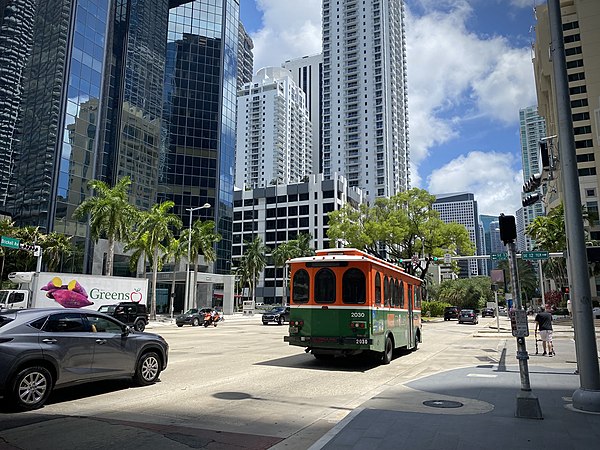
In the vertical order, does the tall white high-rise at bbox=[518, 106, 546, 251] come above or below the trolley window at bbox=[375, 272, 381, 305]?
above

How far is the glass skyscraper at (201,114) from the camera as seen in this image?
261 feet

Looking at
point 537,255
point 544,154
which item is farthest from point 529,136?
point 544,154

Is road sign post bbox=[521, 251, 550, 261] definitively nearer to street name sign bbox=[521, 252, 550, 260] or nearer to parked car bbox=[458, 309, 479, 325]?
street name sign bbox=[521, 252, 550, 260]

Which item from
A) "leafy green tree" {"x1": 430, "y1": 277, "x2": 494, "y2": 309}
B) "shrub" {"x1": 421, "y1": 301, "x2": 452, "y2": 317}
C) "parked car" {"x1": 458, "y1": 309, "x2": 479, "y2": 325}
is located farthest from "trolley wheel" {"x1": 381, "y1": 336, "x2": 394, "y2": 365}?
"leafy green tree" {"x1": 430, "y1": 277, "x2": 494, "y2": 309}

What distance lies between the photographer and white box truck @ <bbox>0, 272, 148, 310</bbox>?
96.8 ft

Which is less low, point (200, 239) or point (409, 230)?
point (409, 230)

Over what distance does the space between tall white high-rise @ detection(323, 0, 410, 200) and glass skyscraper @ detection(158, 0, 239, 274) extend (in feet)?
241

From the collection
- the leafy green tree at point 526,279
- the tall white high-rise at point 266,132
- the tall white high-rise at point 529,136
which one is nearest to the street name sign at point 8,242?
the leafy green tree at point 526,279

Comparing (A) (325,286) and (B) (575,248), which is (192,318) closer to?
(A) (325,286)

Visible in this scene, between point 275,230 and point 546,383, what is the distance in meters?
113

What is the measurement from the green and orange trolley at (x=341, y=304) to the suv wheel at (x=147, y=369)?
15.6 feet

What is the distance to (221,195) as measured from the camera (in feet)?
266

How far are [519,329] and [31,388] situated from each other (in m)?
7.85

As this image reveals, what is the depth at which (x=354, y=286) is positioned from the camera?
1366cm
